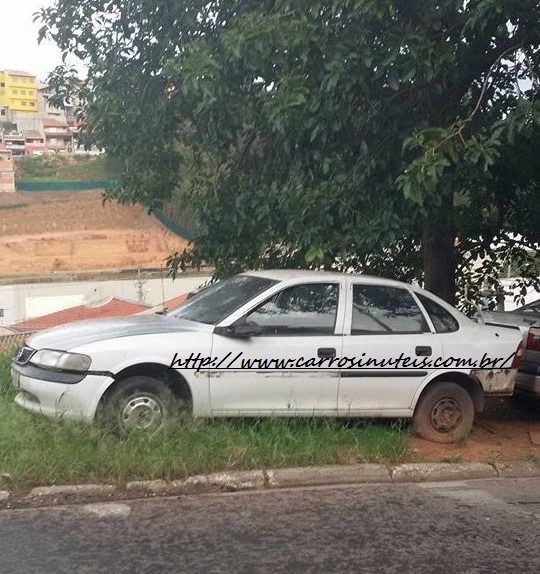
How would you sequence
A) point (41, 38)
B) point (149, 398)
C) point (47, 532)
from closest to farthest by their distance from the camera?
point (47, 532), point (149, 398), point (41, 38)

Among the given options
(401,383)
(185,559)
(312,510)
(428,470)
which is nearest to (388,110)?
(401,383)

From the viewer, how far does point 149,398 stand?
561 cm

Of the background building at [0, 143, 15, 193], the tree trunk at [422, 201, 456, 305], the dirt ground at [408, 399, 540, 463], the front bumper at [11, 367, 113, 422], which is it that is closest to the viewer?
the front bumper at [11, 367, 113, 422]

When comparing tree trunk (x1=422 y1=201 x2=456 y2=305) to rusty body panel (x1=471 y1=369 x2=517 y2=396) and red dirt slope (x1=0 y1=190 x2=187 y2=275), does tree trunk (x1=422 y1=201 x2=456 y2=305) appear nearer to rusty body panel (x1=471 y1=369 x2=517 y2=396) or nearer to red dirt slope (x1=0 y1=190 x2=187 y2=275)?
rusty body panel (x1=471 y1=369 x2=517 y2=396)

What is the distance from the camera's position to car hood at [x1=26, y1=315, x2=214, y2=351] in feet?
18.7

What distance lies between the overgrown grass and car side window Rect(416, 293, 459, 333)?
3.24 ft

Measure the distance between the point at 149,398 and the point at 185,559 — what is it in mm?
1792

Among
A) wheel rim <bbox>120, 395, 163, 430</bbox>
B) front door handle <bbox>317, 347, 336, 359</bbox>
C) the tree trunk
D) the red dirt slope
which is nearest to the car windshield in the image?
front door handle <bbox>317, 347, 336, 359</bbox>

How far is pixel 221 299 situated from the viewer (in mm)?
6406

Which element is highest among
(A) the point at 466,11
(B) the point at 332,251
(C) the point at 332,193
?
(A) the point at 466,11

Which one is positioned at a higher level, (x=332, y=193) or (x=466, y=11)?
(x=466, y=11)

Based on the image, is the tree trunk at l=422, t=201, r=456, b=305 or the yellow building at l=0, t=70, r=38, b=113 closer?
the tree trunk at l=422, t=201, r=456, b=305

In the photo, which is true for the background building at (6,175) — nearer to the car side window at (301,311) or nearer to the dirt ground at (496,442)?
the dirt ground at (496,442)

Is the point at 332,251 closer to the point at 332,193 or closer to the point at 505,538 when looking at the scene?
the point at 332,193
